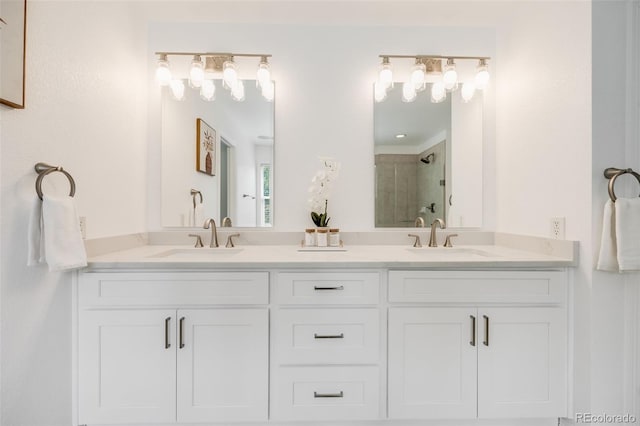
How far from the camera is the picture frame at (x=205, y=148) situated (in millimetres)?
1959

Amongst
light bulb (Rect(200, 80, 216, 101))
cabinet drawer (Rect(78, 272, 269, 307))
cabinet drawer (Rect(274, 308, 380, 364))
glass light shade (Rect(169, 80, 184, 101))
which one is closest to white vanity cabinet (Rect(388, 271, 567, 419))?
cabinet drawer (Rect(274, 308, 380, 364))

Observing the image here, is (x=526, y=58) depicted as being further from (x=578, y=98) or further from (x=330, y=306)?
(x=330, y=306)

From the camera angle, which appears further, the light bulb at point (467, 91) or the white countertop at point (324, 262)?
the light bulb at point (467, 91)

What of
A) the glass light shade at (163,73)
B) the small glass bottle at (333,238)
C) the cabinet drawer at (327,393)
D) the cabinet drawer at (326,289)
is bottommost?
the cabinet drawer at (327,393)

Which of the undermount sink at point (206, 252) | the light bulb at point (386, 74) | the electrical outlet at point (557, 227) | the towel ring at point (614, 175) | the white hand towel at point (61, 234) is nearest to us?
the white hand towel at point (61, 234)

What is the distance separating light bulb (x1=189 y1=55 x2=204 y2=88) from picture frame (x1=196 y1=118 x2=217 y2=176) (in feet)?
0.71

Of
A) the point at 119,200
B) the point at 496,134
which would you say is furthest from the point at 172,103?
the point at 496,134

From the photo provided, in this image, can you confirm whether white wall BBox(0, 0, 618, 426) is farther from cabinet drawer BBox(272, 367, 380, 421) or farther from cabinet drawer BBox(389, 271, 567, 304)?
cabinet drawer BBox(272, 367, 380, 421)

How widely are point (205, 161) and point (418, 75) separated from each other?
142 centimetres

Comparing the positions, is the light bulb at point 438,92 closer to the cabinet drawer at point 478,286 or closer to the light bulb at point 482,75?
the light bulb at point 482,75

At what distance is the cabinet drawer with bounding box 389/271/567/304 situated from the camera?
54.1 inches

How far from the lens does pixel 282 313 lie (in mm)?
1352

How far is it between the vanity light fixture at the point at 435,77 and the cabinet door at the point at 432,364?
4.30ft

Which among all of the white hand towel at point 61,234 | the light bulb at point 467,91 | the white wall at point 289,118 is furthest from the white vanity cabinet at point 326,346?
the light bulb at point 467,91
